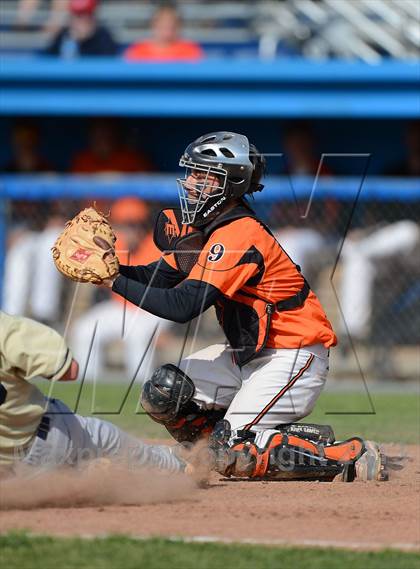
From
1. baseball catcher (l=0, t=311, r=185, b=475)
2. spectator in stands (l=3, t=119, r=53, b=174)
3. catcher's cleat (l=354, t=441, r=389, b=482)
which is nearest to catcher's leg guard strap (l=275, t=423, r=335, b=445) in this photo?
catcher's cleat (l=354, t=441, r=389, b=482)

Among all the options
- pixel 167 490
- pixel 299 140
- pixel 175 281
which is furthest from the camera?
pixel 299 140

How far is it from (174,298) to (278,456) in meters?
1.02

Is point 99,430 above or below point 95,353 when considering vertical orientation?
below

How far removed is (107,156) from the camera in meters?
13.0

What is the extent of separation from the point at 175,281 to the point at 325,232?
18.6ft

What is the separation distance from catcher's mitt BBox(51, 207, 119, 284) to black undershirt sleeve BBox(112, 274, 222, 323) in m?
0.10

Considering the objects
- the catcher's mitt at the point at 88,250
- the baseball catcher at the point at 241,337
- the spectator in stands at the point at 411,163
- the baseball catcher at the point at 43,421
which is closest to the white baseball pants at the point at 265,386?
the baseball catcher at the point at 241,337

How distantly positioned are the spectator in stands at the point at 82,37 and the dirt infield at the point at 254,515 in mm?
9284

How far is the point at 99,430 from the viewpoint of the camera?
5273 mm

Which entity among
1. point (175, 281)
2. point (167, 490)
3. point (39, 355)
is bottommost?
point (167, 490)

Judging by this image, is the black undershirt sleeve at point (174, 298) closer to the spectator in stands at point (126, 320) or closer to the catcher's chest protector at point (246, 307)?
the catcher's chest protector at point (246, 307)

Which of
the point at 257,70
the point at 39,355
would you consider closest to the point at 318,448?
the point at 39,355

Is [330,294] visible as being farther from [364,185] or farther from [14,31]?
[14,31]

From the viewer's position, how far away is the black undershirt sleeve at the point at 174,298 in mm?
5633
